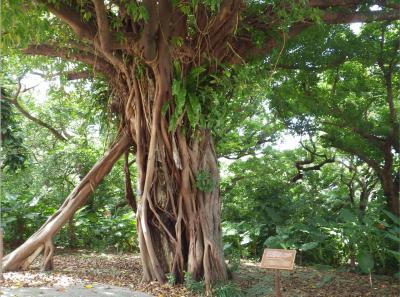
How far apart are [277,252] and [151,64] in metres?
3.12

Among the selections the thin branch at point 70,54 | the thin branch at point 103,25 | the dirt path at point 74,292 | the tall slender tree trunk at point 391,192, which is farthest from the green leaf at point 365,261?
the thin branch at point 70,54

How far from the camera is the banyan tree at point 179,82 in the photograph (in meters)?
5.94

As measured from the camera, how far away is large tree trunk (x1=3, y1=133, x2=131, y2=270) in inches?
259

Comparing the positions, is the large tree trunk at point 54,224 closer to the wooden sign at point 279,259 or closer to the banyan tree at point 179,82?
the banyan tree at point 179,82

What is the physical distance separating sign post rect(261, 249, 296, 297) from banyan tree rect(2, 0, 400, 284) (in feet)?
4.18

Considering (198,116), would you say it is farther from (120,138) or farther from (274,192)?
(274,192)

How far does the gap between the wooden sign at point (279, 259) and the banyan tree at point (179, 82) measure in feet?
4.15

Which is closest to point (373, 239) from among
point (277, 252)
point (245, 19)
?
point (277, 252)

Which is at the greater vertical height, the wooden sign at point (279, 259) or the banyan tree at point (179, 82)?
the banyan tree at point (179, 82)

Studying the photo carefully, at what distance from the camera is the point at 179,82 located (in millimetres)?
5992

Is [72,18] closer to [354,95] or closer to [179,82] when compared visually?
[179,82]

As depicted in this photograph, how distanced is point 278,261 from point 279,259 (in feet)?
0.08

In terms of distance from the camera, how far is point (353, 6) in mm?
6605

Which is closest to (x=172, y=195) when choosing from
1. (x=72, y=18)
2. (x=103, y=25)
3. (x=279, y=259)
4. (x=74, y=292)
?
(x=74, y=292)
